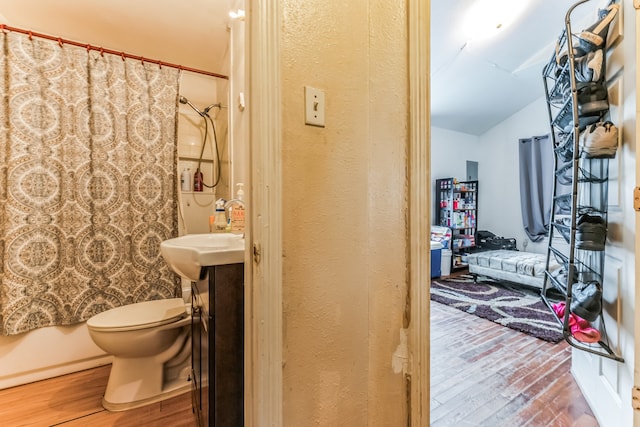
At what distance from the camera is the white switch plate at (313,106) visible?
0.72 meters

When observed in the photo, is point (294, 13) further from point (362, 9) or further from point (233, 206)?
point (233, 206)

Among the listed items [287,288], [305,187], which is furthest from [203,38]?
[287,288]

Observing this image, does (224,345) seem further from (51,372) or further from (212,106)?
(212,106)

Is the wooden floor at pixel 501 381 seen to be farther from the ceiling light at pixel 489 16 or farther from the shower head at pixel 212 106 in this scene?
the ceiling light at pixel 489 16

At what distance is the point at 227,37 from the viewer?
2035 millimetres

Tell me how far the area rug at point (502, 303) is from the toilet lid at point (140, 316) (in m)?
2.64

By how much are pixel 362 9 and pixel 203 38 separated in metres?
1.73

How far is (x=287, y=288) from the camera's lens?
0.70 metres

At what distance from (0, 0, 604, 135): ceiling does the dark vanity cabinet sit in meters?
1.64

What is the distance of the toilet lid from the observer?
4.42ft

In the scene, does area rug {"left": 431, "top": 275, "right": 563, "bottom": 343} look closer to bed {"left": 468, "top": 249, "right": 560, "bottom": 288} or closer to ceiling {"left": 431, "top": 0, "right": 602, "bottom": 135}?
Answer: bed {"left": 468, "top": 249, "right": 560, "bottom": 288}

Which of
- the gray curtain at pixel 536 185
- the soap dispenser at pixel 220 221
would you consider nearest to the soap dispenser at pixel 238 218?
the soap dispenser at pixel 220 221

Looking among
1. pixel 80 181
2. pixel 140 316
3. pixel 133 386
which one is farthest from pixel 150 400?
pixel 80 181

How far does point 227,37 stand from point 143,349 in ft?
6.99
